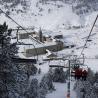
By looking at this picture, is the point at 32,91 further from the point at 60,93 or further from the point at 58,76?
the point at 58,76

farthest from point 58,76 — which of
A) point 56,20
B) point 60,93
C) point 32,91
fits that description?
point 56,20

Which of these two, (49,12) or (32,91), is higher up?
(49,12)

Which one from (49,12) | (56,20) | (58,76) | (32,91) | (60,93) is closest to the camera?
(32,91)

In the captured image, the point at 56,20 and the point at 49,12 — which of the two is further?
the point at 49,12

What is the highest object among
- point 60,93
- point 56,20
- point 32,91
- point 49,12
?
point 49,12

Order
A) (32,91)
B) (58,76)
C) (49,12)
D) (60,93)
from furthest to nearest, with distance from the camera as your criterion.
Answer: (49,12), (58,76), (60,93), (32,91)

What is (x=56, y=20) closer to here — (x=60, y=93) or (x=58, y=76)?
(x=58, y=76)

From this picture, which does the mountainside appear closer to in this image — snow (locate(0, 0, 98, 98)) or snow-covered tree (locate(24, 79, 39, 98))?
snow (locate(0, 0, 98, 98))

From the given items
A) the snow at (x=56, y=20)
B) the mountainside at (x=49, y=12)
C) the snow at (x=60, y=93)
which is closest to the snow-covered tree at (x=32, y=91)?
the snow at (x=60, y=93)

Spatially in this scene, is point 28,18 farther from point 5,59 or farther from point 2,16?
point 5,59

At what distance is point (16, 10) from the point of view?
3600 inches

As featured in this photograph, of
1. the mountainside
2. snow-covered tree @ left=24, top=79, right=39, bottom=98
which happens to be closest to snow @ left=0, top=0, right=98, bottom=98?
the mountainside

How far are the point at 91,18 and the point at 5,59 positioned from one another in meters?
75.0

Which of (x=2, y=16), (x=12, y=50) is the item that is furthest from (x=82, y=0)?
(x=12, y=50)
